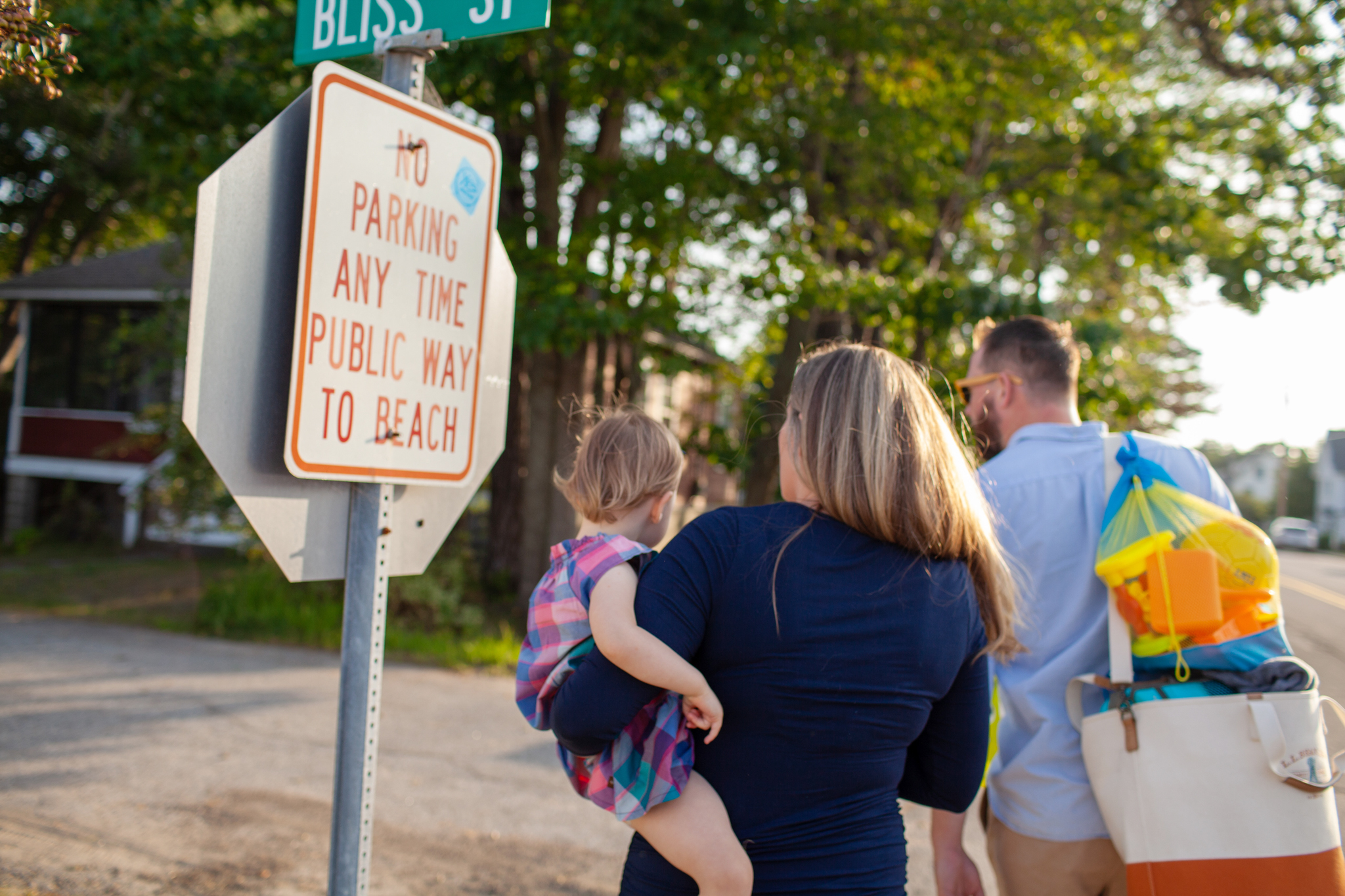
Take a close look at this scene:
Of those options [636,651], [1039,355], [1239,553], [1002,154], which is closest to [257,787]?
[636,651]

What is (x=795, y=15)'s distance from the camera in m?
9.04

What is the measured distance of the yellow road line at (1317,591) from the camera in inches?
723

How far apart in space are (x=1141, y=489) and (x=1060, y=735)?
2.06ft

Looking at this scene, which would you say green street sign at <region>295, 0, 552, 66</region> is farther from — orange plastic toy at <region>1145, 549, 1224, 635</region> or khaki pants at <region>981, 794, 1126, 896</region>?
khaki pants at <region>981, 794, 1126, 896</region>

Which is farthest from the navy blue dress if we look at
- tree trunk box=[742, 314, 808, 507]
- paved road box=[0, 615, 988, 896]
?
tree trunk box=[742, 314, 808, 507]

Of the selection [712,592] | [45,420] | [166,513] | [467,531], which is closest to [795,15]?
[467,531]

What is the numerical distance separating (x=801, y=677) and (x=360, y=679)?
Answer: 1.02 meters

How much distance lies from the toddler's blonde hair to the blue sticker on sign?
649mm

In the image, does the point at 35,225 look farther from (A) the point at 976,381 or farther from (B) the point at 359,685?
(A) the point at 976,381

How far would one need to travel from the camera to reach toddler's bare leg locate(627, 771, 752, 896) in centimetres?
159

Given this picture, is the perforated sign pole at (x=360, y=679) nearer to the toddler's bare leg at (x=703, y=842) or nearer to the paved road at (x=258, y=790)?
the toddler's bare leg at (x=703, y=842)

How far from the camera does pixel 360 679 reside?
2004 millimetres

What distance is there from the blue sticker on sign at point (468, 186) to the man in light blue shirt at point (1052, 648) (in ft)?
4.77

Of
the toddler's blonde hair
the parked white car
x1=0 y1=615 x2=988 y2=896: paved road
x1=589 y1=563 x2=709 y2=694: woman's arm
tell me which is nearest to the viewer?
x1=589 y1=563 x2=709 y2=694: woman's arm
